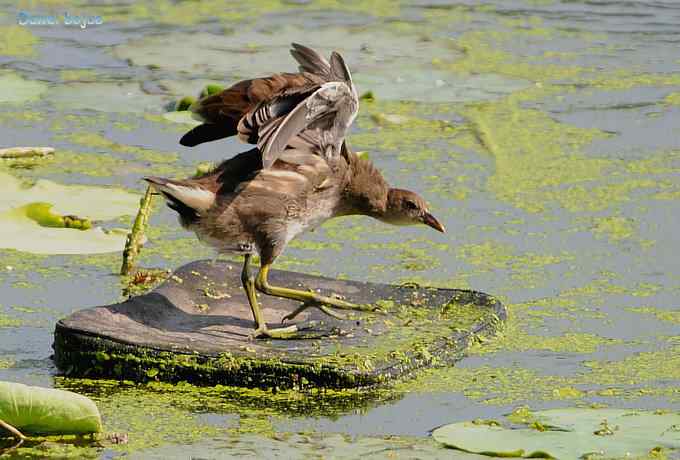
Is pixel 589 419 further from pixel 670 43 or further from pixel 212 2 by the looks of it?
pixel 212 2

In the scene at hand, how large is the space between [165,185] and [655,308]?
7.59 feet

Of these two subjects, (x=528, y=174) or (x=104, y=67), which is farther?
(x=104, y=67)

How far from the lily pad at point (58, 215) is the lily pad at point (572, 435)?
111 inches

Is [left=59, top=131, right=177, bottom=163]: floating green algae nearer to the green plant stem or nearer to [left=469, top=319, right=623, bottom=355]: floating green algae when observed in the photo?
[left=469, top=319, right=623, bottom=355]: floating green algae

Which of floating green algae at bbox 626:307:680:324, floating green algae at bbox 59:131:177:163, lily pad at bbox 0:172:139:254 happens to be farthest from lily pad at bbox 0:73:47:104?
floating green algae at bbox 626:307:680:324

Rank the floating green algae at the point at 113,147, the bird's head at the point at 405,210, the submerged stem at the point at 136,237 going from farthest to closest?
the floating green algae at the point at 113,147 < the bird's head at the point at 405,210 < the submerged stem at the point at 136,237

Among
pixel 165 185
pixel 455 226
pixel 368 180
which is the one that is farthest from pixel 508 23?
pixel 165 185

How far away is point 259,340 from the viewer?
602 cm

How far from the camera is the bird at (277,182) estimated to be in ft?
19.4

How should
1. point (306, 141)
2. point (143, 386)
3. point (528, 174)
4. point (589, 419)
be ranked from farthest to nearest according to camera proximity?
point (528, 174) < point (306, 141) < point (143, 386) < point (589, 419)

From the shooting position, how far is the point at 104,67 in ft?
35.9

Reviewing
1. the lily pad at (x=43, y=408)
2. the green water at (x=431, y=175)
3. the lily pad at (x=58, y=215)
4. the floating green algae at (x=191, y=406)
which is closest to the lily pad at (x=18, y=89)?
the green water at (x=431, y=175)

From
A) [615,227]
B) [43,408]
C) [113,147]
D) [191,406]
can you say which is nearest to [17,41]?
[113,147]

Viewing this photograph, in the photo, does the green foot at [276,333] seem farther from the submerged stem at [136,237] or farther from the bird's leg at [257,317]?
the submerged stem at [136,237]
